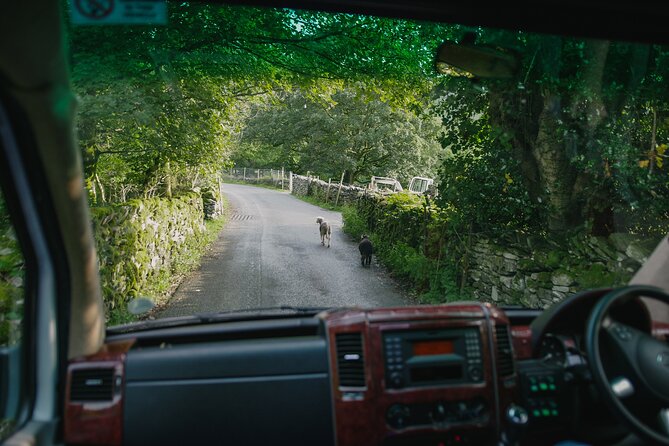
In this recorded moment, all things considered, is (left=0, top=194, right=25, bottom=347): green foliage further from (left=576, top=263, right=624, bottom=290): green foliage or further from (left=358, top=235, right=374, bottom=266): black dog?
(left=358, top=235, right=374, bottom=266): black dog

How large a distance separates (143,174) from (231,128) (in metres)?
3.43

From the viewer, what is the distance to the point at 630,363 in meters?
1.87

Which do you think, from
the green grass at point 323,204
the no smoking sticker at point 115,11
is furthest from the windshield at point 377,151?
the green grass at point 323,204

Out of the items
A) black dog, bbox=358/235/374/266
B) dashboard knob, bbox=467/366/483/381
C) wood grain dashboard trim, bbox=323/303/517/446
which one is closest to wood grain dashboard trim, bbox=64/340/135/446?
wood grain dashboard trim, bbox=323/303/517/446

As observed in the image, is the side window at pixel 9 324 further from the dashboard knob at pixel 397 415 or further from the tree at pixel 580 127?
the tree at pixel 580 127

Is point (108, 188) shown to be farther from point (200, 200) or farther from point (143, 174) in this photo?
point (200, 200)

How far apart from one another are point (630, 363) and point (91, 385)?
83.6 inches

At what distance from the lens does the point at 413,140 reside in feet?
18.9

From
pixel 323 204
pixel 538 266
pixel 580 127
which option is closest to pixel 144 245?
pixel 538 266

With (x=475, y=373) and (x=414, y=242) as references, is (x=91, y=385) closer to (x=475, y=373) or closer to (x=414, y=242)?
(x=475, y=373)

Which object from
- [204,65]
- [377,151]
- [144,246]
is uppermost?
[204,65]

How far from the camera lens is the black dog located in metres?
6.22

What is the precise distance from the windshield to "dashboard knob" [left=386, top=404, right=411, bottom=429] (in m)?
1.68

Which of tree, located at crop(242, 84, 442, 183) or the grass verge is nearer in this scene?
the grass verge
